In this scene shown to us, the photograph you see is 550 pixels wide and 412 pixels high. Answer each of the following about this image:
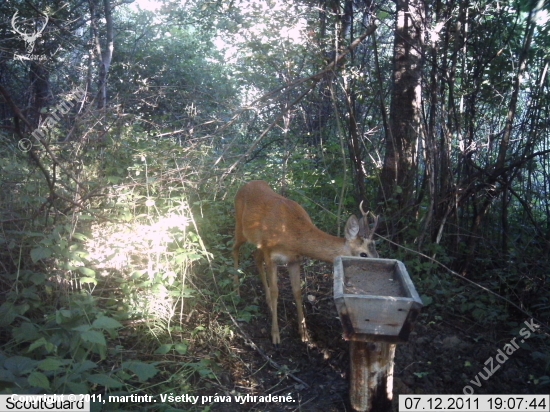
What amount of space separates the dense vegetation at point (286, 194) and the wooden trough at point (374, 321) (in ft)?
2.45

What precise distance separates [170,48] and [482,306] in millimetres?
11019

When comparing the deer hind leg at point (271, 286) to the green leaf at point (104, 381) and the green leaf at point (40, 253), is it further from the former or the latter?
the green leaf at point (104, 381)

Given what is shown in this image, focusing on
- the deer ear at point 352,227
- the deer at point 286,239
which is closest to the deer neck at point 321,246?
the deer at point 286,239

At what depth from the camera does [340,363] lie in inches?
190

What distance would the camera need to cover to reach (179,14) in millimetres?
12789

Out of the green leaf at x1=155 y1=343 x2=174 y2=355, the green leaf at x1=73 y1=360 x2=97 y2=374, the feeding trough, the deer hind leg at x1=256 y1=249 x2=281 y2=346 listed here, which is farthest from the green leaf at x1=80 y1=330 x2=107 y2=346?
the deer hind leg at x1=256 y1=249 x2=281 y2=346

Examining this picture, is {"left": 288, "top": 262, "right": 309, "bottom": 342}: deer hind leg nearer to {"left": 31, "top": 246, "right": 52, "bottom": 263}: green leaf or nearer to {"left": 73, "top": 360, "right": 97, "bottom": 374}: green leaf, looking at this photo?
{"left": 31, "top": 246, "right": 52, "bottom": 263}: green leaf

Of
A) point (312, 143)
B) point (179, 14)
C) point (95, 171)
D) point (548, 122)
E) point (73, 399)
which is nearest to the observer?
point (73, 399)

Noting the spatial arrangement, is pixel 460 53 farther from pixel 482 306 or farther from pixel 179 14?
pixel 179 14

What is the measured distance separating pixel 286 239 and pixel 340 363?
130 cm

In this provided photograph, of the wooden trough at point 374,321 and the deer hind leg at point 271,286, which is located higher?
the wooden trough at point 374,321

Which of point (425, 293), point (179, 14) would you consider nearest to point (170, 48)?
point (179, 14)

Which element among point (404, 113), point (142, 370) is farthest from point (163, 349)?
point (404, 113)

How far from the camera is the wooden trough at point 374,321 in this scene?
3.51 metres
